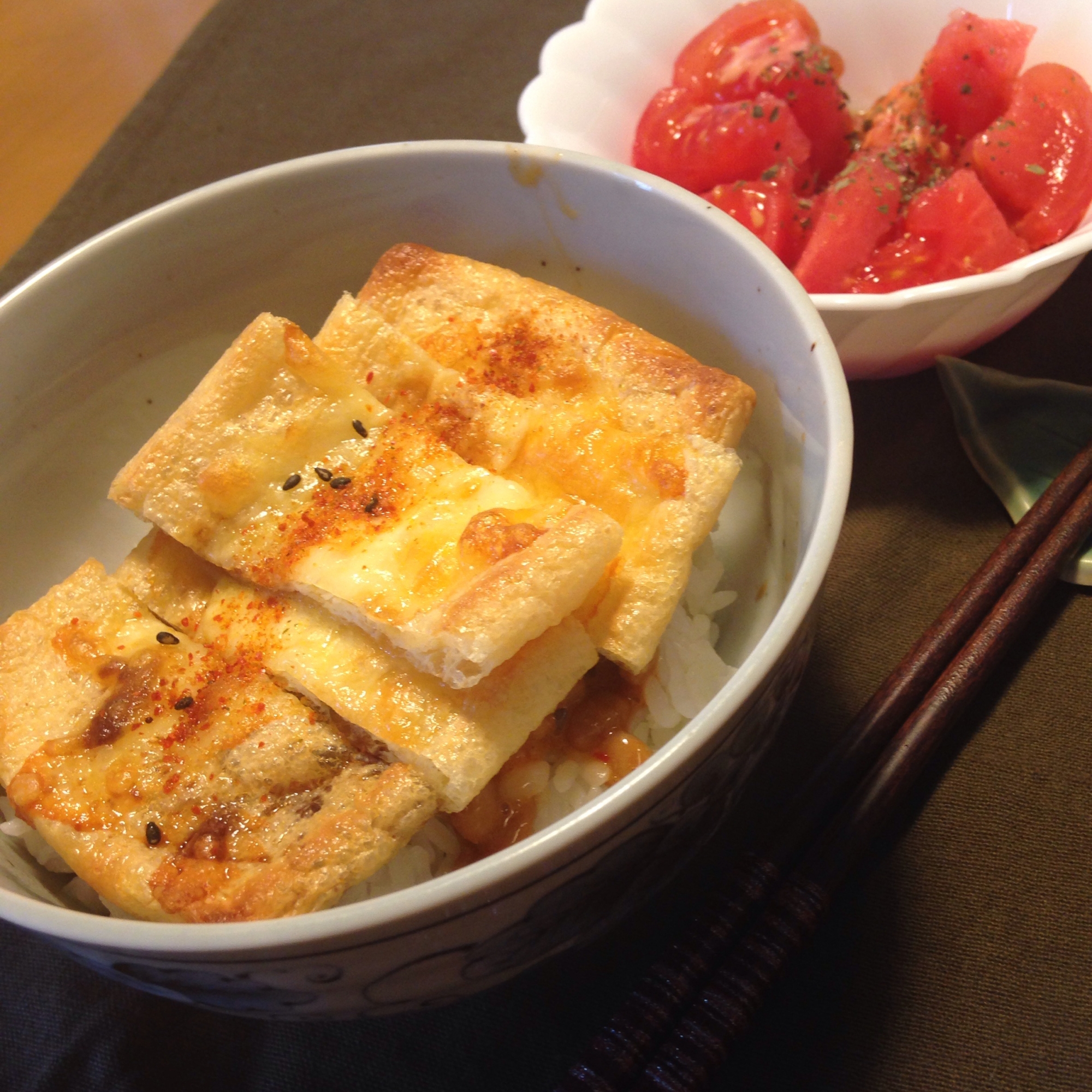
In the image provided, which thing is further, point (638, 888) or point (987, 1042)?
point (987, 1042)

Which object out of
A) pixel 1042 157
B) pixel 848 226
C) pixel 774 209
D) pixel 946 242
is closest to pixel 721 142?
pixel 774 209

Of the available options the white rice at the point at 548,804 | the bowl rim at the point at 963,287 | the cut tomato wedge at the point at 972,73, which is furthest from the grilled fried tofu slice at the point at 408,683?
the cut tomato wedge at the point at 972,73

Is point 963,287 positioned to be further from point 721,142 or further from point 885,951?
point 885,951

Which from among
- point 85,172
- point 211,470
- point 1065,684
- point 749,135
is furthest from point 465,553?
point 85,172

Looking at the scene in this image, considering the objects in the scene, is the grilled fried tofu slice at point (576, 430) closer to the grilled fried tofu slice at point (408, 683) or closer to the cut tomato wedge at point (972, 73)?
the grilled fried tofu slice at point (408, 683)

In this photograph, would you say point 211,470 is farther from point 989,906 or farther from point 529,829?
point 989,906

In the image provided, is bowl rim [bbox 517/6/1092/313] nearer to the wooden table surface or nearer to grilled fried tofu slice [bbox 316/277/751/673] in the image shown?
grilled fried tofu slice [bbox 316/277/751/673]
